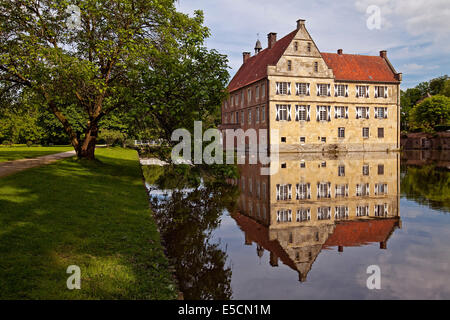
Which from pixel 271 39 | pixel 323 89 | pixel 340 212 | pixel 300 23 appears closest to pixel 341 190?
pixel 340 212

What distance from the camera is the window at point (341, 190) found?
44.0 ft

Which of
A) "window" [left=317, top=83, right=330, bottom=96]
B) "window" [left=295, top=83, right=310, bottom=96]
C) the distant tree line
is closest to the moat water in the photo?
"window" [left=295, top=83, right=310, bottom=96]

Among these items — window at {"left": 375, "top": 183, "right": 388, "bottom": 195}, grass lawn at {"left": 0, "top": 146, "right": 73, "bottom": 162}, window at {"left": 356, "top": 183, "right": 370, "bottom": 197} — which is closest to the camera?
window at {"left": 356, "top": 183, "right": 370, "bottom": 197}

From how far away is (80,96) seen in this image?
61.6 feet

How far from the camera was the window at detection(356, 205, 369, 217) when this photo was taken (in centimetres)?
1028

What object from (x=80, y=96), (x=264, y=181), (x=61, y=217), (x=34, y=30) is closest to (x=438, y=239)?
(x=61, y=217)

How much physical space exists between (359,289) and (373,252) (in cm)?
210

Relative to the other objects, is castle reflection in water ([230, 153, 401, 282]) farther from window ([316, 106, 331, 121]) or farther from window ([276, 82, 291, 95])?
window ([316, 106, 331, 121])

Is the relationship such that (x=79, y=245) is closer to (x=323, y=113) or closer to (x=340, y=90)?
(x=323, y=113)

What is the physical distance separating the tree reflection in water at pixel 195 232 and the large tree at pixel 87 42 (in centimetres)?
498

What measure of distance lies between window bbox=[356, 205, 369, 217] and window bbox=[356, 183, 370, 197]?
2.30 meters

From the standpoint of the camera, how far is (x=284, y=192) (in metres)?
13.9

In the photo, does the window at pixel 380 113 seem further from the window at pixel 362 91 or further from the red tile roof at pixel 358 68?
the red tile roof at pixel 358 68

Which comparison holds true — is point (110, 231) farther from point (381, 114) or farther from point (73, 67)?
point (381, 114)
